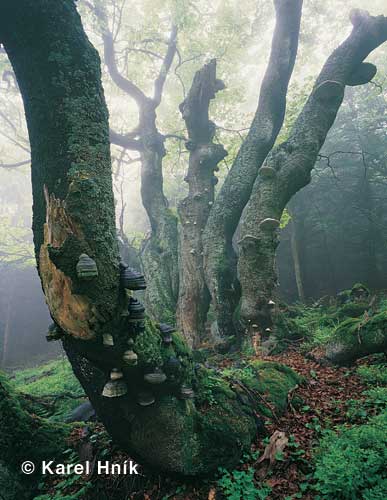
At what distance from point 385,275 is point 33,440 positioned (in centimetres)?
1236

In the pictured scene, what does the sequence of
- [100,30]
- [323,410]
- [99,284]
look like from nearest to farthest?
[99,284] → [323,410] → [100,30]

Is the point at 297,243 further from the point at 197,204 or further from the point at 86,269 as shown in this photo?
the point at 86,269

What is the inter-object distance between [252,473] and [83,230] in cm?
255

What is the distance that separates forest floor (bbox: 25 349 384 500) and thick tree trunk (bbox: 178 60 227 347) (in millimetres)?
3825

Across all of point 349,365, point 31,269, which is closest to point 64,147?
point 349,365

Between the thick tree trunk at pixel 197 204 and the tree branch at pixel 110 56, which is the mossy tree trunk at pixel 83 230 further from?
the tree branch at pixel 110 56

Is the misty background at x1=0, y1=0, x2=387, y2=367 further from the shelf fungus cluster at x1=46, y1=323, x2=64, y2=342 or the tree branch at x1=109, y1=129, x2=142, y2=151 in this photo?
the shelf fungus cluster at x1=46, y1=323, x2=64, y2=342

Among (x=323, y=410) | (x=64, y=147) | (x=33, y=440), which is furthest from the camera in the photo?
(x=323, y=410)

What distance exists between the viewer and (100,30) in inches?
401

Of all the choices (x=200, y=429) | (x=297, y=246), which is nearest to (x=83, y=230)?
(x=200, y=429)

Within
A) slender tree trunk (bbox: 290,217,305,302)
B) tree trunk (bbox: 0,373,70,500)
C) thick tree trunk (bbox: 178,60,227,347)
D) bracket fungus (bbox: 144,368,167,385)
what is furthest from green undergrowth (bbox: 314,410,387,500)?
slender tree trunk (bbox: 290,217,305,302)

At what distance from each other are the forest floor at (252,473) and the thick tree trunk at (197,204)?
383 cm

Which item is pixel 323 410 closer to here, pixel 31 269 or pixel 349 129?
pixel 349 129

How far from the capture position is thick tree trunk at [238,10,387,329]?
5.93m
